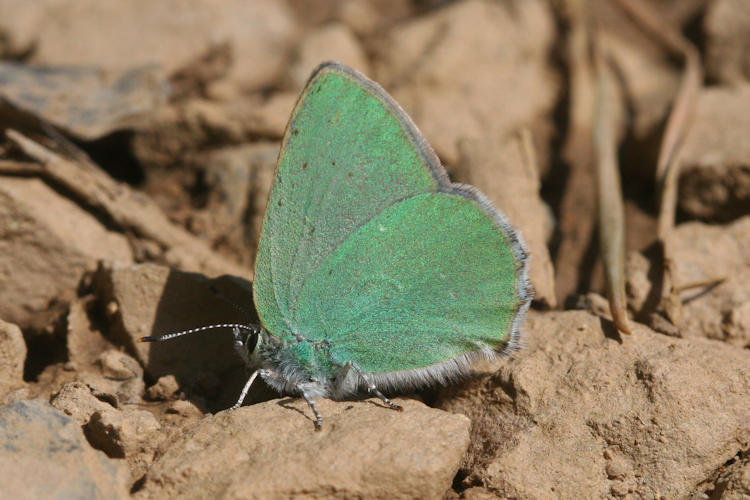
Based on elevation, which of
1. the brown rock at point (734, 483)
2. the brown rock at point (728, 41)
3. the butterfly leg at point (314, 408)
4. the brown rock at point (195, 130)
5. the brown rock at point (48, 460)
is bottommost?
the brown rock at point (734, 483)

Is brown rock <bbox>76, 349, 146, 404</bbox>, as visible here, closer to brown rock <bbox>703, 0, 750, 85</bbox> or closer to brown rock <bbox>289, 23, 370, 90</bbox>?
brown rock <bbox>289, 23, 370, 90</bbox>

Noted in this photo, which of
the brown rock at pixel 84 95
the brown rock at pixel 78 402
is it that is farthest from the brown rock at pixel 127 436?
the brown rock at pixel 84 95

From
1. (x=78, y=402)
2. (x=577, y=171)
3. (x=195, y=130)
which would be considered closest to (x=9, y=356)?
(x=78, y=402)

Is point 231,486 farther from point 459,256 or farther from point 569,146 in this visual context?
point 569,146

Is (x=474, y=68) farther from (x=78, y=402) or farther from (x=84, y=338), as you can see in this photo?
(x=78, y=402)

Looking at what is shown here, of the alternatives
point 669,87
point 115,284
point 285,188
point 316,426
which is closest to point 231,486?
point 316,426

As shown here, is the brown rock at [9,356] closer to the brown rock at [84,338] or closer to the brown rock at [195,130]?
the brown rock at [84,338]
